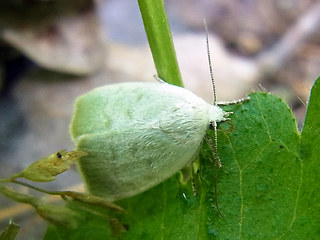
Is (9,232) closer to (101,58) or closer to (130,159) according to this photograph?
(130,159)

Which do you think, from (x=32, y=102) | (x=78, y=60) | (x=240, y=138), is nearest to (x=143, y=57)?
(x=78, y=60)

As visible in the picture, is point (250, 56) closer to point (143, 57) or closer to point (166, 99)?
point (143, 57)

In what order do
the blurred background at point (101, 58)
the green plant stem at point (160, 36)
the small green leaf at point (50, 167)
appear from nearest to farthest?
the small green leaf at point (50, 167) < the green plant stem at point (160, 36) < the blurred background at point (101, 58)

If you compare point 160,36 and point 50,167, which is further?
point 160,36

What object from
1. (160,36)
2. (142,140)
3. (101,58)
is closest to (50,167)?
(142,140)

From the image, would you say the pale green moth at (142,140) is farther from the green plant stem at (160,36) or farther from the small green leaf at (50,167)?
the small green leaf at (50,167)

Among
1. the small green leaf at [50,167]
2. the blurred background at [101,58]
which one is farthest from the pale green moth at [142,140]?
the blurred background at [101,58]
